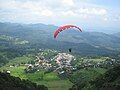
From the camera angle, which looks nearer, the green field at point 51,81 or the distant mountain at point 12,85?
the distant mountain at point 12,85

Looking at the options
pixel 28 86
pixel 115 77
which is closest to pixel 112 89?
pixel 115 77

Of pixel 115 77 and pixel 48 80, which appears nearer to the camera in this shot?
pixel 115 77

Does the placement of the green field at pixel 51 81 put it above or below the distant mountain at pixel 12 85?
below

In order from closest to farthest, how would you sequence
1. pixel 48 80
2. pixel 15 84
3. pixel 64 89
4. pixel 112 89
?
pixel 112 89
pixel 15 84
pixel 64 89
pixel 48 80

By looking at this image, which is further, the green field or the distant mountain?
the green field

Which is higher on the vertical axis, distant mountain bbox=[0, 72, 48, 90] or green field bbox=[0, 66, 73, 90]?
distant mountain bbox=[0, 72, 48, 90]

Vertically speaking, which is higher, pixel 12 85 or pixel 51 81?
pixel 12 85

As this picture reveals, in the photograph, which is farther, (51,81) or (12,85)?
(51,81)

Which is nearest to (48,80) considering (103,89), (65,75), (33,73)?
(65,75)

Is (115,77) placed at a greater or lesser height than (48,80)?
greater

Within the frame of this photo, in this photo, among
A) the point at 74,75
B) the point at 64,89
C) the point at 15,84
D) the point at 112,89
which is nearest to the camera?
the point at 112,89

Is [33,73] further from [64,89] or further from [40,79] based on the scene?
[64,89]
